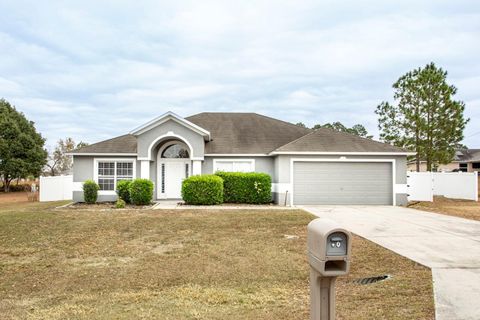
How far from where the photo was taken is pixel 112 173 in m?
21.2

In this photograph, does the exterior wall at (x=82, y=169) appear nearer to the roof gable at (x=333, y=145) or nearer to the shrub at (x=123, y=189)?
Result: the shrub at (x=123, y=189)

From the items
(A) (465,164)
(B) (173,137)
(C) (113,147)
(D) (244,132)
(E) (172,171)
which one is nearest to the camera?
(B) (173,137)

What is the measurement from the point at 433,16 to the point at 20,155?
3861cm

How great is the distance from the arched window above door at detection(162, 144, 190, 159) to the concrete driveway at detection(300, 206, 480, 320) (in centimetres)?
982

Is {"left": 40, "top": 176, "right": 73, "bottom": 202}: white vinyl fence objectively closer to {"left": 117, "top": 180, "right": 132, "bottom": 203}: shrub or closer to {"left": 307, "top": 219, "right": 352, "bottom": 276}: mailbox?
{"left": 117, "top": 180, "right": 132, "bottom": 203}: shrub

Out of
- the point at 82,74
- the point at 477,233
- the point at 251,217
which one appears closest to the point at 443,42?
the point at 477,233

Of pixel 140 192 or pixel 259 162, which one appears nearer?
pixel 140 192

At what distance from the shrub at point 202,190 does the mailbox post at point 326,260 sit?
15.2 m

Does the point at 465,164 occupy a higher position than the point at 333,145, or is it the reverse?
the point at 333,145

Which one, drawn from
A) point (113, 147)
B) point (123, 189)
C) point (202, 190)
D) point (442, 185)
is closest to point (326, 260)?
Result: point (202, 190)

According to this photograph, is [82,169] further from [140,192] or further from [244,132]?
→ [244,132]

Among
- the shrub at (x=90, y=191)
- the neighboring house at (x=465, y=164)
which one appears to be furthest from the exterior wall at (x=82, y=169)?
the neighboring house at (x=465, y=164)

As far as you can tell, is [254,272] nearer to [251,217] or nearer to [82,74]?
[251,217]

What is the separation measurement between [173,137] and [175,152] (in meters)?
1.74
